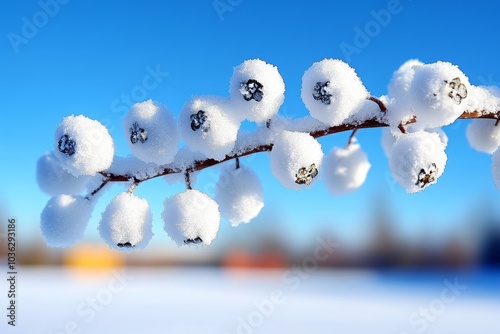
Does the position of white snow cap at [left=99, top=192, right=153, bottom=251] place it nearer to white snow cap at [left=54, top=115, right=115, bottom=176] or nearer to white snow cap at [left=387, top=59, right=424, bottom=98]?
white snow cap at [left=54, top=115, right=115, bottom=176]

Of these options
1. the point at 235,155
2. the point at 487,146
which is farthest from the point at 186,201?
the point at 487,146

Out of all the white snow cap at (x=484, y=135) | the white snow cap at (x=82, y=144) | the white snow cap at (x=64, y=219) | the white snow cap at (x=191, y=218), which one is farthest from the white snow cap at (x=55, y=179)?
the white snow cap at (x=484, y=135)

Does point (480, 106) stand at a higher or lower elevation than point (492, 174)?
higher

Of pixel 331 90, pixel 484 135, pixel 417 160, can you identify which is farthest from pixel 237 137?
pixel 484 135

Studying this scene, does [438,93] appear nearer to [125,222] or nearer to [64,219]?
[125,222]

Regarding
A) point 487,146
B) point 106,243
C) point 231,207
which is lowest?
point 106,243

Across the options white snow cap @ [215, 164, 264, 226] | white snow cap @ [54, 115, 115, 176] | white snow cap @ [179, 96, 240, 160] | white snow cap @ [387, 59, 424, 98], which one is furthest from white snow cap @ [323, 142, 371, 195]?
white snow cap @ [54, 115, 115, 176]

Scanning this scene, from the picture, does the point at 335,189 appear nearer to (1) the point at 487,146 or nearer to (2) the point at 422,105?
(1) the point at 487,146
